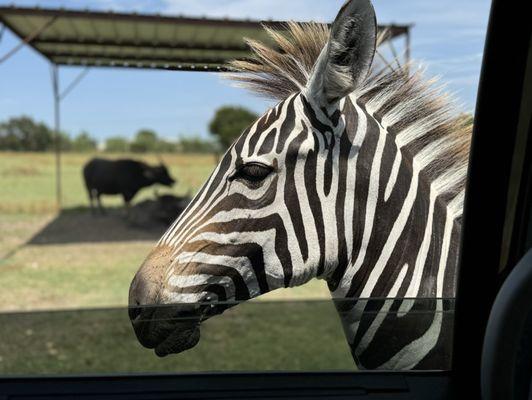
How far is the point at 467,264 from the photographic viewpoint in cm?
165

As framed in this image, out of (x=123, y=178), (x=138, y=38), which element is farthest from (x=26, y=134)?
(x=123, y=178)

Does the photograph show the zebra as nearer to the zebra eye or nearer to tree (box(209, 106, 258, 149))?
the zebra eye

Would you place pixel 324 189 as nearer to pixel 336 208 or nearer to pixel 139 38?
pixel 336 208

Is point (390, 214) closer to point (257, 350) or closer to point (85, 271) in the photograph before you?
point (257, 350)

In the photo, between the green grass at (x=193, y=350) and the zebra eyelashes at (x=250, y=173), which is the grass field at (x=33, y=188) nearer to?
the green grass at (x=193, y=350)

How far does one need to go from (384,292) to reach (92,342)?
3.93 meters

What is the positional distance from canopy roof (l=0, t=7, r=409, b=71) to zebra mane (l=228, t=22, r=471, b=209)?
0.06m

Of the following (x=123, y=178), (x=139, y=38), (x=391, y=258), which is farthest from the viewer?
(x=123, y=178)

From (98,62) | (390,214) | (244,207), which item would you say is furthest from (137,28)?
(390,214)

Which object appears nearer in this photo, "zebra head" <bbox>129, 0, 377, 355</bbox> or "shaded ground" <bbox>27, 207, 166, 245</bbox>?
"zebra head" <bbox>129, 0, 377, 355</bbox>

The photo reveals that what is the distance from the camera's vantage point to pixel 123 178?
482 inches

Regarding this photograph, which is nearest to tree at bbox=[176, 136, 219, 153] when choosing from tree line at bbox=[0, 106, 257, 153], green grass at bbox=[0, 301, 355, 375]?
tree line at bbox=[0, 106, 257, 153]

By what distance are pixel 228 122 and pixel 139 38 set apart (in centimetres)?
43

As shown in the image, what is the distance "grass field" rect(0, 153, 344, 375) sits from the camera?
455cm
